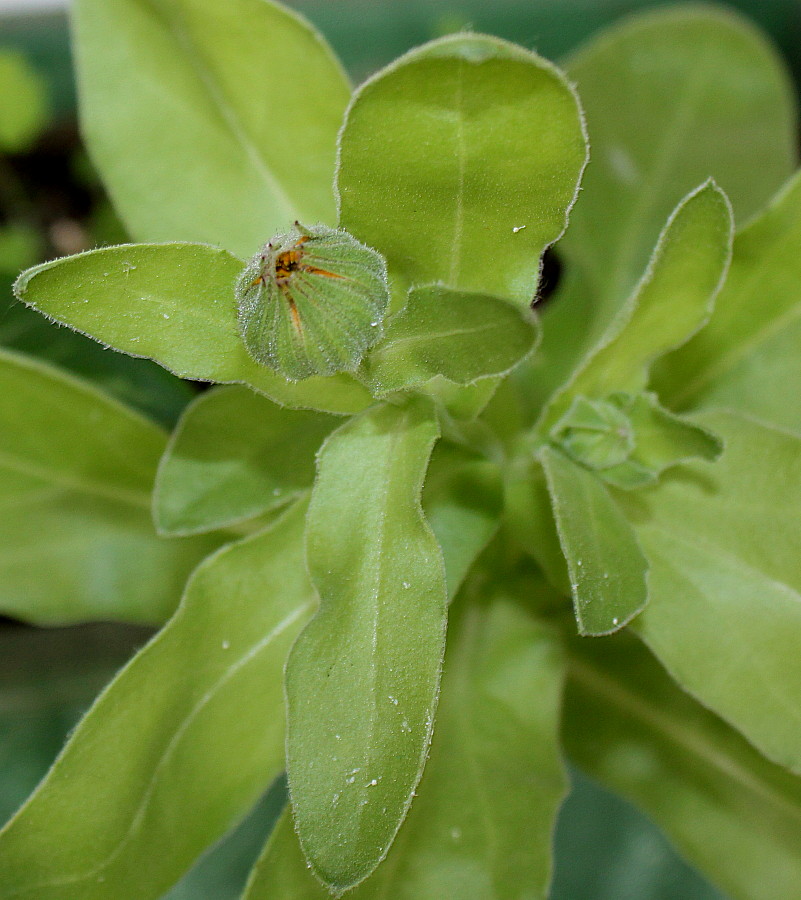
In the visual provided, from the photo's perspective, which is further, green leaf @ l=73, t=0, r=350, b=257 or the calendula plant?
green leaf @ l=73, t=0, r=350, b=257

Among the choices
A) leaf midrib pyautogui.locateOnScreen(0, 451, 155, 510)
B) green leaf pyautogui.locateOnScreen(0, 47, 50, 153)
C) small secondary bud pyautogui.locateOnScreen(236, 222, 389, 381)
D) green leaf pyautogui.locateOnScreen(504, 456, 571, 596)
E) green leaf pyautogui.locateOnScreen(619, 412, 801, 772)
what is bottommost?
green leaf pyautogui.locateOnScreen(619, 412, 801, 772)

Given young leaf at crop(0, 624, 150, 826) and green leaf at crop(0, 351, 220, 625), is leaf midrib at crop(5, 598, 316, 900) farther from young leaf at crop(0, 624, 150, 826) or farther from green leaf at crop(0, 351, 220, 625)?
young leaf at crop(0, 624, 150, 826)

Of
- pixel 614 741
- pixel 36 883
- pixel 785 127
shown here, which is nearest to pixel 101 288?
pixel 36 883

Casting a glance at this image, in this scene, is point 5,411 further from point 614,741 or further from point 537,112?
point 614,741

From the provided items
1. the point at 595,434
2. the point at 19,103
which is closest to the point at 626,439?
the point at 595,434

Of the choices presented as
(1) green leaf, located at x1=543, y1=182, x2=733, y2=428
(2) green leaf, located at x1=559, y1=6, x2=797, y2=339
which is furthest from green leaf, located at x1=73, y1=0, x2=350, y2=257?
(2) green leaf, located at x1=559, y1=6, x2=797, y2=339

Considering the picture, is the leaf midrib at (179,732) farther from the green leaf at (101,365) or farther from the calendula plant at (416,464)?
the green leaf at (101,365)

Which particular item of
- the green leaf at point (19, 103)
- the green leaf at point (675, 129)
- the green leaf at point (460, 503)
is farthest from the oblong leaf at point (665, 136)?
the green leaf at point (19, 103)
